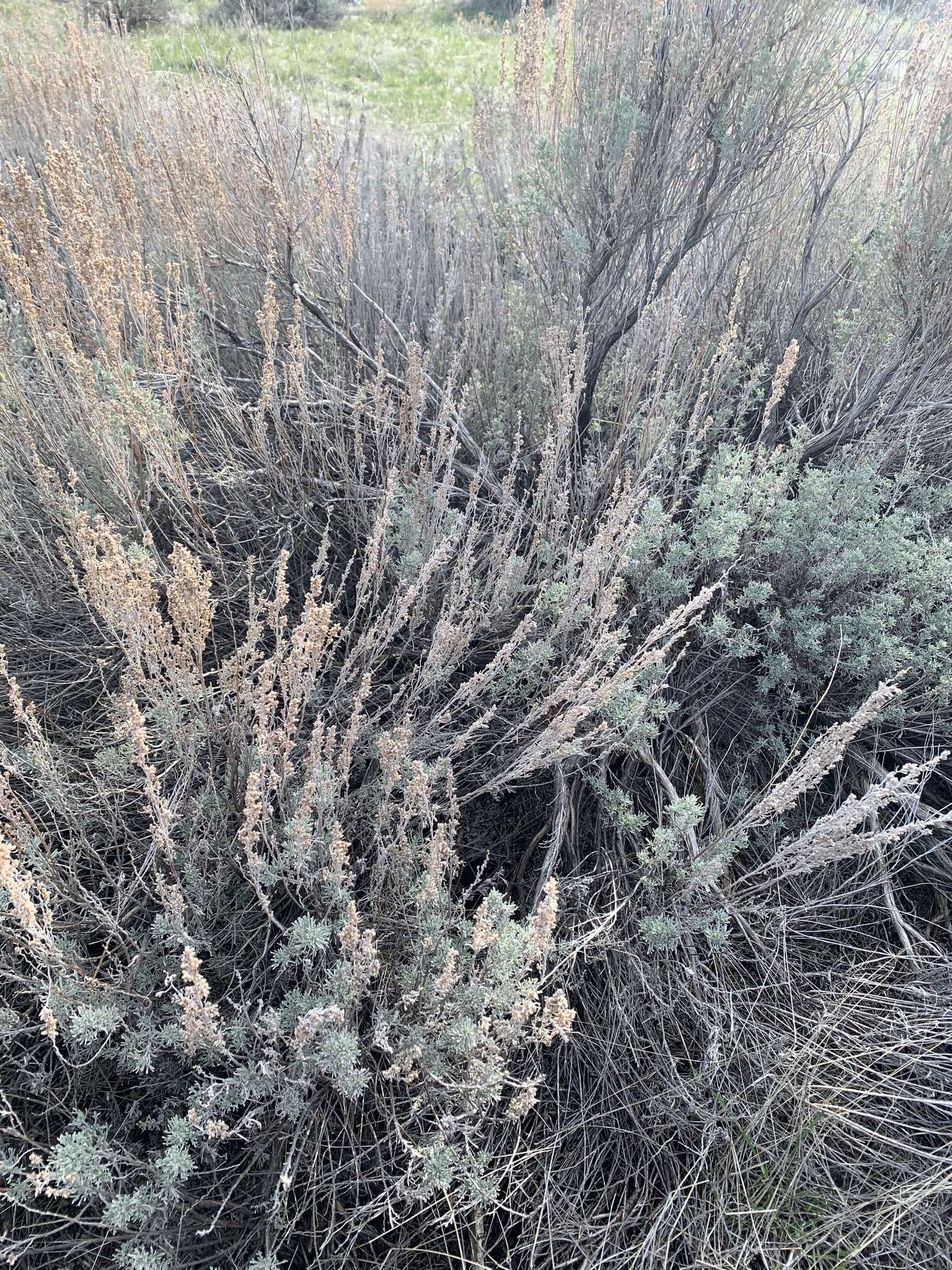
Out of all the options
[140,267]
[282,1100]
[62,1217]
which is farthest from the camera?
[140,267]

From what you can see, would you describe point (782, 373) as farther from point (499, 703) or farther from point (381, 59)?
point (381, 59)

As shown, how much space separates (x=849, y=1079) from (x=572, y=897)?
2.32ft

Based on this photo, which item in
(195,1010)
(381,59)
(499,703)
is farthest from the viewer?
(381,59)

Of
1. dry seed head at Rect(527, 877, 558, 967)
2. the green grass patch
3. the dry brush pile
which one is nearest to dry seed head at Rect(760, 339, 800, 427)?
the dry brush pile

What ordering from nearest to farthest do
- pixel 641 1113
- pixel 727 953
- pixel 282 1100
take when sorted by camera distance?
pixel 282 1100, pixel 641 1113, pixel 727 953

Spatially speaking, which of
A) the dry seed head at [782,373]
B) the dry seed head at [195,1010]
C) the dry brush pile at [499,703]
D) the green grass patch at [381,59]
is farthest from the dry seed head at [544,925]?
the green grass patch at [381,59]

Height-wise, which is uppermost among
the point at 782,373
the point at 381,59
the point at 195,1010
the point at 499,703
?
the point at 381,59

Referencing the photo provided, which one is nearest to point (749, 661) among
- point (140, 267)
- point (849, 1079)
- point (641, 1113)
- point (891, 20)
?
point (849, 1079)

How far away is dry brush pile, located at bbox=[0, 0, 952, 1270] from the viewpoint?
1.45 m

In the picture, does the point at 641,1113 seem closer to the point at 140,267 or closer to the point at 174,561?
the point at 174,561

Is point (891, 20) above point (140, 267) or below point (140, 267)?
above

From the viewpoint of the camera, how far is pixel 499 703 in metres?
2.18

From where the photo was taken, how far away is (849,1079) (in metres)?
1.73

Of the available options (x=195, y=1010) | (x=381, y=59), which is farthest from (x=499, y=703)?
(x=381, y=59)
